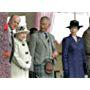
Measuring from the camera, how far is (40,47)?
3.32 metres

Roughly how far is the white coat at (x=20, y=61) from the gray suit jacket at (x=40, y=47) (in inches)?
2.0

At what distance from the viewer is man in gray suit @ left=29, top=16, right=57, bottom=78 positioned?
3320 mm

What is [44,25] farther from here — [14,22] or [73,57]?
[73,57]

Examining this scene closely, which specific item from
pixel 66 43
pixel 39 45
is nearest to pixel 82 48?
pixel 66 43

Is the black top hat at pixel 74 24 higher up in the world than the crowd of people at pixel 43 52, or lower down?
higher up

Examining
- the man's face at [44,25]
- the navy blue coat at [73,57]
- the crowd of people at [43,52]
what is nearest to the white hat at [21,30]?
the crowd of people at [43,52]

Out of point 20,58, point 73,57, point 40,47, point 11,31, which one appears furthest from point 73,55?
point 11,31

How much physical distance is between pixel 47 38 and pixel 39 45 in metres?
0.10

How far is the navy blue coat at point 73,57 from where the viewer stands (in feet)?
11.0

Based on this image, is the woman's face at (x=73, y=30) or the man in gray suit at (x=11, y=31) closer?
the man in gray suit at (x=11, y=31)

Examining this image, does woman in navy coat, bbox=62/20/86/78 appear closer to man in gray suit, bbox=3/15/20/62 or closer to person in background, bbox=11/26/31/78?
person in background, bbox=11/26/31/78

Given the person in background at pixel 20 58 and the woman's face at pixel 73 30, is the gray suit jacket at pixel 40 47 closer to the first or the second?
the person in background at pixel 20 58

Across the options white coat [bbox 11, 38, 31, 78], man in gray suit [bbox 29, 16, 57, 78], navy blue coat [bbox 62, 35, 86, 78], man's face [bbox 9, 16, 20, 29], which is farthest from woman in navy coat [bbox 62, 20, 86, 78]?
man's face [bbox 9, 16, 20, 29]
